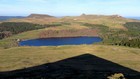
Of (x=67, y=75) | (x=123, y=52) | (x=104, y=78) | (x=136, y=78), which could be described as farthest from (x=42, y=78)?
(x=123, y=52)

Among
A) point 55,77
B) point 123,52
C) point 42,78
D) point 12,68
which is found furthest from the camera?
point 123,52

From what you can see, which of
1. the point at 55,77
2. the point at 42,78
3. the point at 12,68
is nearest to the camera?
the point at 42,78

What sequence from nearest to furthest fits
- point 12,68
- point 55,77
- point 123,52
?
point 55,77 → point 12,68 → point 123,52

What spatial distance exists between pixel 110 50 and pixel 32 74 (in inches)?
2119

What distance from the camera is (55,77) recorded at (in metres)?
46.3

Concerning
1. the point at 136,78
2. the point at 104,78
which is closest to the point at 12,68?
the point at 104,78

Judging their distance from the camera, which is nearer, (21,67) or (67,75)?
(67,75)

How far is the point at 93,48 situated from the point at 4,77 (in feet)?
190

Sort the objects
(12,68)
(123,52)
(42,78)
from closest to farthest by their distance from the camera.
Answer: (42,78) → (12,68) → (123,52)

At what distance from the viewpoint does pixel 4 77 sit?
46.4m

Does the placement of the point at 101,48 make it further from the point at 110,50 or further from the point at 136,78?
the point at 136,78

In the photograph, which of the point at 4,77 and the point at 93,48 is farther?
the point at 93,48

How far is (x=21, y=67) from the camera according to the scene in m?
59.5

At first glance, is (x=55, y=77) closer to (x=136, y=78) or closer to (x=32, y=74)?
(x=32, y=74)
